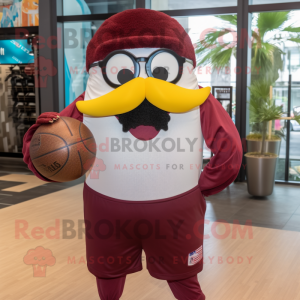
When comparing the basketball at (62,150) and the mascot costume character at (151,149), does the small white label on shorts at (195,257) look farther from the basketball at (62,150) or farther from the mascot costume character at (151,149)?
the basketball at (62,150)

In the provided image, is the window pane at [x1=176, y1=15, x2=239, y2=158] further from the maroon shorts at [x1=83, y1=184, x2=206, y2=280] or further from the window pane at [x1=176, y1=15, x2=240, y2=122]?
the maroon shorts at [x1=83, y1=184, x2=206, y2=280]

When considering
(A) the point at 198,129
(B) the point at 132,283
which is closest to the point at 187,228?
(A) the point at 198,129

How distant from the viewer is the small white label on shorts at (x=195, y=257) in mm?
1819

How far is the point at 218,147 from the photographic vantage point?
1.78 metres

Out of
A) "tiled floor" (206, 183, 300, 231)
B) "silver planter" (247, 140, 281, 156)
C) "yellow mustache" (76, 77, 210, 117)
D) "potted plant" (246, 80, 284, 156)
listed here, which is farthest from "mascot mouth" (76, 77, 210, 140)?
"silver planter" (247, 140, 281, 156)

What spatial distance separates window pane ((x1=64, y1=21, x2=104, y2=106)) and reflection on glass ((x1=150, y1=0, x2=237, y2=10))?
99cm

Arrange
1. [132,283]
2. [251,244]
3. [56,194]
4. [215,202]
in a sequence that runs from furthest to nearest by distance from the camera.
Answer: [56,194]
[215,202]
[251,244]
[132,283]

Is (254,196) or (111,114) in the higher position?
(111,114)

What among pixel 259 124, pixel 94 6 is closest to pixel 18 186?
pixel 94 6

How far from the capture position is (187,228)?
5.87 ft

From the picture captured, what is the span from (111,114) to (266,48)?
4167 millimetres

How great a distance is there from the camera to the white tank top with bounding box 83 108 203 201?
5.78 feet

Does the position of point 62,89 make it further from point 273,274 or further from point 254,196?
point 273,274

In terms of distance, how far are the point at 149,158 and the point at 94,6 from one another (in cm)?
477
